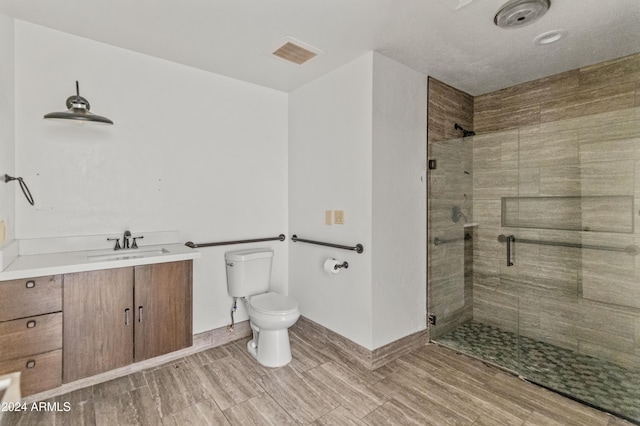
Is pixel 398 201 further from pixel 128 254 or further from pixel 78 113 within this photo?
pixel 78 113

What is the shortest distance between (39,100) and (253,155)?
4.99ft

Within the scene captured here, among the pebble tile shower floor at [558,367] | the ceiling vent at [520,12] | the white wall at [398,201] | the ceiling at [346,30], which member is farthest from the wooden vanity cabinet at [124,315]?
the ceiling vent at [520,12]

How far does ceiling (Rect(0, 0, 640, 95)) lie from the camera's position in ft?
5.90

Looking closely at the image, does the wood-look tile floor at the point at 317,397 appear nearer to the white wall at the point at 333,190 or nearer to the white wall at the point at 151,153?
the white wall at the point at 333,190

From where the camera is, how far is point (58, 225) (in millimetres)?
2123

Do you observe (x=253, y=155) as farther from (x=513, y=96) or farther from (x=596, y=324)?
(x=596, y=324)

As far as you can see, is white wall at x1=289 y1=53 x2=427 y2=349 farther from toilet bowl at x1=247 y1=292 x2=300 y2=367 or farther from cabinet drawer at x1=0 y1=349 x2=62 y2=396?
cabinet drawer at x1=0 y1=349 x2=62 y2=396

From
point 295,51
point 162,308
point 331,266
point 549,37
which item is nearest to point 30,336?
point 162,308

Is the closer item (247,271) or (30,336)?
(30,336)

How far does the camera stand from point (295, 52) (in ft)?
7.65

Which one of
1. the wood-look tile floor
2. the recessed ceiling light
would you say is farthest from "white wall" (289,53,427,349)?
the recessed ceiling light

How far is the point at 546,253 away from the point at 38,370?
12.0ft

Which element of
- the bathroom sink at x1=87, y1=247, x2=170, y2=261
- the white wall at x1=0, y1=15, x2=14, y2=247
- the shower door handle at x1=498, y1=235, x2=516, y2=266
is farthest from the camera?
the shower door handle at x1=498, y1=235, x2=516, y2=266

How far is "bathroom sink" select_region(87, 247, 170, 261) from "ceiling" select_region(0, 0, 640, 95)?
4.90 ft
